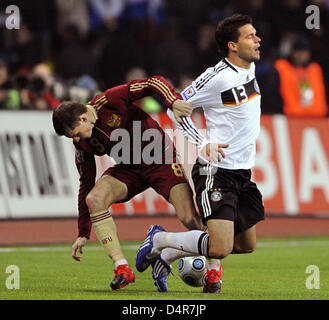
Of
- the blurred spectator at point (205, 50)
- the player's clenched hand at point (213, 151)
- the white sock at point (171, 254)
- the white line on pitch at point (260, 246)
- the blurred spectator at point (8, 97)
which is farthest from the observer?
the blurred spectator at point (205, 50)

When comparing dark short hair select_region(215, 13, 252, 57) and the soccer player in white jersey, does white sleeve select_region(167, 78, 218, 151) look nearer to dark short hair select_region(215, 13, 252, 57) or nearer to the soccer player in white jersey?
the soccer player in white jersey

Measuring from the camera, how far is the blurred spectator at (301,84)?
54.7ft

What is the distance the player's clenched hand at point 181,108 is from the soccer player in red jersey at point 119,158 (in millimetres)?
258

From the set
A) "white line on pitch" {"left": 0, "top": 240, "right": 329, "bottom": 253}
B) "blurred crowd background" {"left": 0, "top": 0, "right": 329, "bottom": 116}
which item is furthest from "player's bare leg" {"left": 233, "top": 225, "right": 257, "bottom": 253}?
"blurred crowd background" {"left": 0, "top": 0, "right": 329, "bottom": 116}

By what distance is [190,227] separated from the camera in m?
9.14

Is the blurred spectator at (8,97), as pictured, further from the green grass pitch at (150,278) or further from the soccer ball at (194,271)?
the soccer ball at (194,271)

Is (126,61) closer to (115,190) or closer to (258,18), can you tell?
(258,18)

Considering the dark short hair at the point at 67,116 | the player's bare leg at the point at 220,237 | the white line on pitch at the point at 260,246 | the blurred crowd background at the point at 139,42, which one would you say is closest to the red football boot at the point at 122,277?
the player's bare leg at the point at 220,237

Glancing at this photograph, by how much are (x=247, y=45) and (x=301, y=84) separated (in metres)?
8.24

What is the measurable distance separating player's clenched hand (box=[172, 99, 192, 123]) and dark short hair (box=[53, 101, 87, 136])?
0.89m

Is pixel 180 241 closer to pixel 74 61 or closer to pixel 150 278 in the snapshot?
pixel 150 278

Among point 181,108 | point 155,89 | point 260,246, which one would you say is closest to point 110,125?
point 155,89

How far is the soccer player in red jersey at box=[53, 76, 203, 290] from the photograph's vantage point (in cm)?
889

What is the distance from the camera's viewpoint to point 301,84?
1689cm
